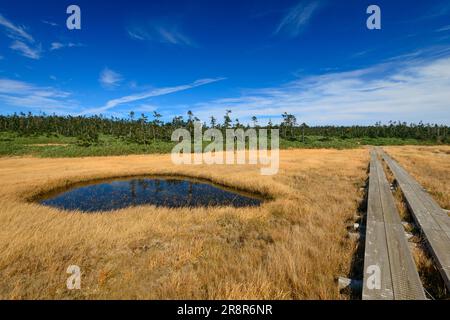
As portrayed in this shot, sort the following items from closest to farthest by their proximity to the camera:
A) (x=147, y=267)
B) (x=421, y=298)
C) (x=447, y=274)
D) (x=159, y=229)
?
(x=421, y=298) < (x=447, y=274) < (x=147, y=267) < (x=159, y=229)

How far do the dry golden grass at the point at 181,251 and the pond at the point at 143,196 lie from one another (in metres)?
3.64

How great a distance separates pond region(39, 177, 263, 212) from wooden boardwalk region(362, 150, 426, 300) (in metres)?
8.89

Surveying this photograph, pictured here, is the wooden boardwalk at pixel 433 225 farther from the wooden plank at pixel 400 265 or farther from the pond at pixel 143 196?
the pond at pixel 143 196

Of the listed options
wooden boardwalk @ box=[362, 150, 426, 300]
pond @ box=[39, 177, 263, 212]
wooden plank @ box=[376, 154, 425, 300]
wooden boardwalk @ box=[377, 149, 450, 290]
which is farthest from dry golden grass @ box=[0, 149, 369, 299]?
pond @ box=[39, 177, 263, 212]

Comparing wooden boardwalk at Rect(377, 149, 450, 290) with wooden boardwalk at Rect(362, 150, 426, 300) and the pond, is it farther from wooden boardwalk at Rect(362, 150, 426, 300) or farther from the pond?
the pond

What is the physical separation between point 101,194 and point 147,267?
1497cm

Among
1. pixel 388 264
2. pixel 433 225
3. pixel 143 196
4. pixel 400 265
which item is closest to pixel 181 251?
pixel 388 264

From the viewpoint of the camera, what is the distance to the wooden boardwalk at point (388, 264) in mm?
4188

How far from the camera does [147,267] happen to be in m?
6.36

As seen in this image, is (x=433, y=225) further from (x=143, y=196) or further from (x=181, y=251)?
(x=143, y=196)

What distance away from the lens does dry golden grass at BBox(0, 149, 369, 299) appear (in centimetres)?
515
